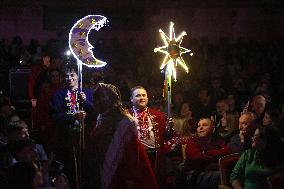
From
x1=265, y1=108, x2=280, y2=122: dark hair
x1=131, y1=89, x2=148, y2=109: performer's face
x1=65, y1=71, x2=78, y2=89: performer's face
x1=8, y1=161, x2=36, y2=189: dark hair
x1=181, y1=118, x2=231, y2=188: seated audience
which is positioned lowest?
x1=181, y1=118, x2=231, y2=188: seated audience

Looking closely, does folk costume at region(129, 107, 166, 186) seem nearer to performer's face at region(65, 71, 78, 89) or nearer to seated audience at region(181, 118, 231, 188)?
seated audience at region(181, 118, 231, 188)

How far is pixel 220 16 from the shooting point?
1694 centimetres

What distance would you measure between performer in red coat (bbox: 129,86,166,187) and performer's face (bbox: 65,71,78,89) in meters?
0.86

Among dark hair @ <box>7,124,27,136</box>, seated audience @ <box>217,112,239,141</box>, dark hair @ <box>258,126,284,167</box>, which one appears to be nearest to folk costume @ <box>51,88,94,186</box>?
dark hair @ <box>7,124,27,136</box>

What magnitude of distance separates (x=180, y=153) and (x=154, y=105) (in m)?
2.10

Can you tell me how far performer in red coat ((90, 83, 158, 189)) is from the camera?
A: 5391mm

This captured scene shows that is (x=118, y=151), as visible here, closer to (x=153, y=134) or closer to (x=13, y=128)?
(x=13, y=128)

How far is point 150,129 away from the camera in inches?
296

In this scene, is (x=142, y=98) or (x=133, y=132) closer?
(x=133, y=132)

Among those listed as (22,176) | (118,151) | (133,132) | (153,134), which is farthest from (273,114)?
(22,176)

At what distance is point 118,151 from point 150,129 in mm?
2143

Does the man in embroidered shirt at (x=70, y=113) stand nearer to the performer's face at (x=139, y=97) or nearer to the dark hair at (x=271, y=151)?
the performer's face at (x=139, y=97)

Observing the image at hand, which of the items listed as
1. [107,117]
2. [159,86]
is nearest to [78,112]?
[107,117]

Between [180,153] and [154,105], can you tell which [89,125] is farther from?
[154,105]
